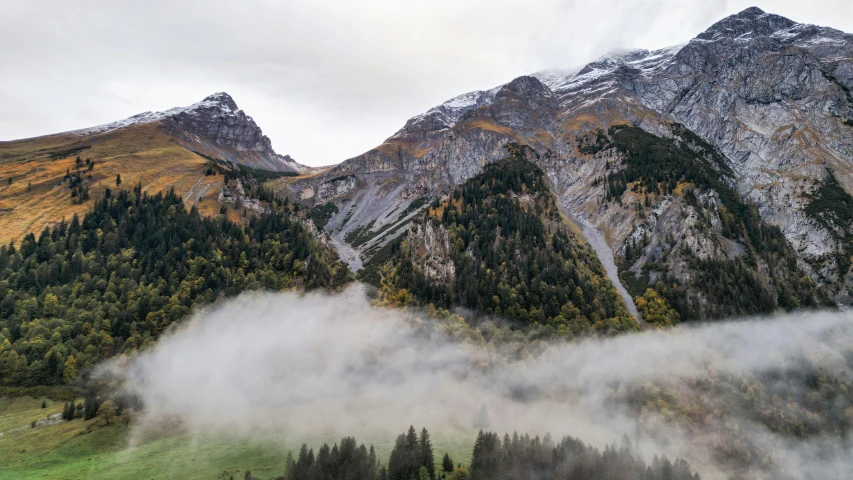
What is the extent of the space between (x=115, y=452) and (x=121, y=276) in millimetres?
80678

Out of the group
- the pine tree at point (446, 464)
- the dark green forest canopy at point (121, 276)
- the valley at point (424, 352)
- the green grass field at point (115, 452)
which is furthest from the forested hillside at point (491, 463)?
the dark green forest canopy at point (121, 276)

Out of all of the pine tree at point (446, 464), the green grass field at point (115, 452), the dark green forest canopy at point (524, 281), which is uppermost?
the dark green forest canopy at point (524, 281)

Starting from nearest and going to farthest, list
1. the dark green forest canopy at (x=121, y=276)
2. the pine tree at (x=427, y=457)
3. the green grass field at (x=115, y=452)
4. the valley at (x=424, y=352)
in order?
the green grass field at (x=115, y=452)
the pine tree at (x=427, y=457)
the valley at (x=424, y=352)
the dark green forest canopy at (x=121, y=276)

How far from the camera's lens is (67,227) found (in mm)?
172250

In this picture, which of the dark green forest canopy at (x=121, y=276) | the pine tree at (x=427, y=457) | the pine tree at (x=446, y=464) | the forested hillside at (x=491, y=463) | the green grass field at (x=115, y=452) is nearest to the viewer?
the green grass field at (x=115, y=452)

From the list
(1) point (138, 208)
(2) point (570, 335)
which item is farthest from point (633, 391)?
(1) point (138, 208)

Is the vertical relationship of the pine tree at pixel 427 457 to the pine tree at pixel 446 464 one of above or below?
above

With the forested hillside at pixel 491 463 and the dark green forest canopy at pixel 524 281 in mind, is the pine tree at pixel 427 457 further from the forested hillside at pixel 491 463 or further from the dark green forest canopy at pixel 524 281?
the dark green forest canopy at pixel 524 281

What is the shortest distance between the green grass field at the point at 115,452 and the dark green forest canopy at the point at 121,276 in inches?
755

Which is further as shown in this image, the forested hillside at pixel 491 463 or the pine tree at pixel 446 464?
the pine tree at pixel 446 464

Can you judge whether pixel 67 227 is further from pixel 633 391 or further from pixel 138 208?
pixel 633 391

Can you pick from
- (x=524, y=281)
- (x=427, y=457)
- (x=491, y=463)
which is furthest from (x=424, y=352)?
(x=491, y=463)

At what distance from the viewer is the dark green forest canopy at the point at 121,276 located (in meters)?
124

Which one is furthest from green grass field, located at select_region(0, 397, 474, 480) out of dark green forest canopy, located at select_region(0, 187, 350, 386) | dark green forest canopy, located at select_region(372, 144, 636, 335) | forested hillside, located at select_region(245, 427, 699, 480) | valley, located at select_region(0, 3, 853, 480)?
dark green forest canopy, located at select_region(372, 144, 636, 335)
